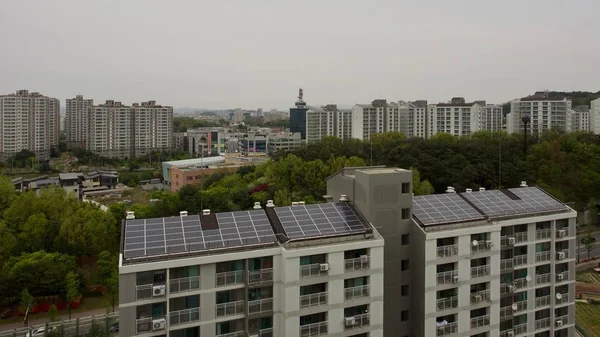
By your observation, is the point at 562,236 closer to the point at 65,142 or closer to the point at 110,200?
the point at 110,200

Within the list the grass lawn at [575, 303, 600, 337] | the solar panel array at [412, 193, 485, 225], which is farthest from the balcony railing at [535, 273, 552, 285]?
the grass lawn at [575, 303, 600, 337]

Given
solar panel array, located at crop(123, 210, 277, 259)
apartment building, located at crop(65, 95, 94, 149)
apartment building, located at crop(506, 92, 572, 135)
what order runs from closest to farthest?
solar panel array, located at crop(123, 210, 277, 259), apartment building, located at crop(506, 92, 572, 135), apartment building, located at crop(65, 95, 94, 149)

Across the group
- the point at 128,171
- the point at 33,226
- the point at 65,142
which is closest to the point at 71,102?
the point at 65,142

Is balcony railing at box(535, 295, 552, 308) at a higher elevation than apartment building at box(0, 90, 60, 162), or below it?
below

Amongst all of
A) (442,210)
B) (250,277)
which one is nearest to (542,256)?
(442,210)

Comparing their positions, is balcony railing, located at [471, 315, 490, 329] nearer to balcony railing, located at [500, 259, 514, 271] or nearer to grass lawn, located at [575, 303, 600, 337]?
balcony railing, located at [500, 259, 514, 271]

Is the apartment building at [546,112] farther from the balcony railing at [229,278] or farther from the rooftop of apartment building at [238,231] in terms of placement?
the balcony railing at [229,278]

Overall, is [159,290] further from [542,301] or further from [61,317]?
[61,317]
